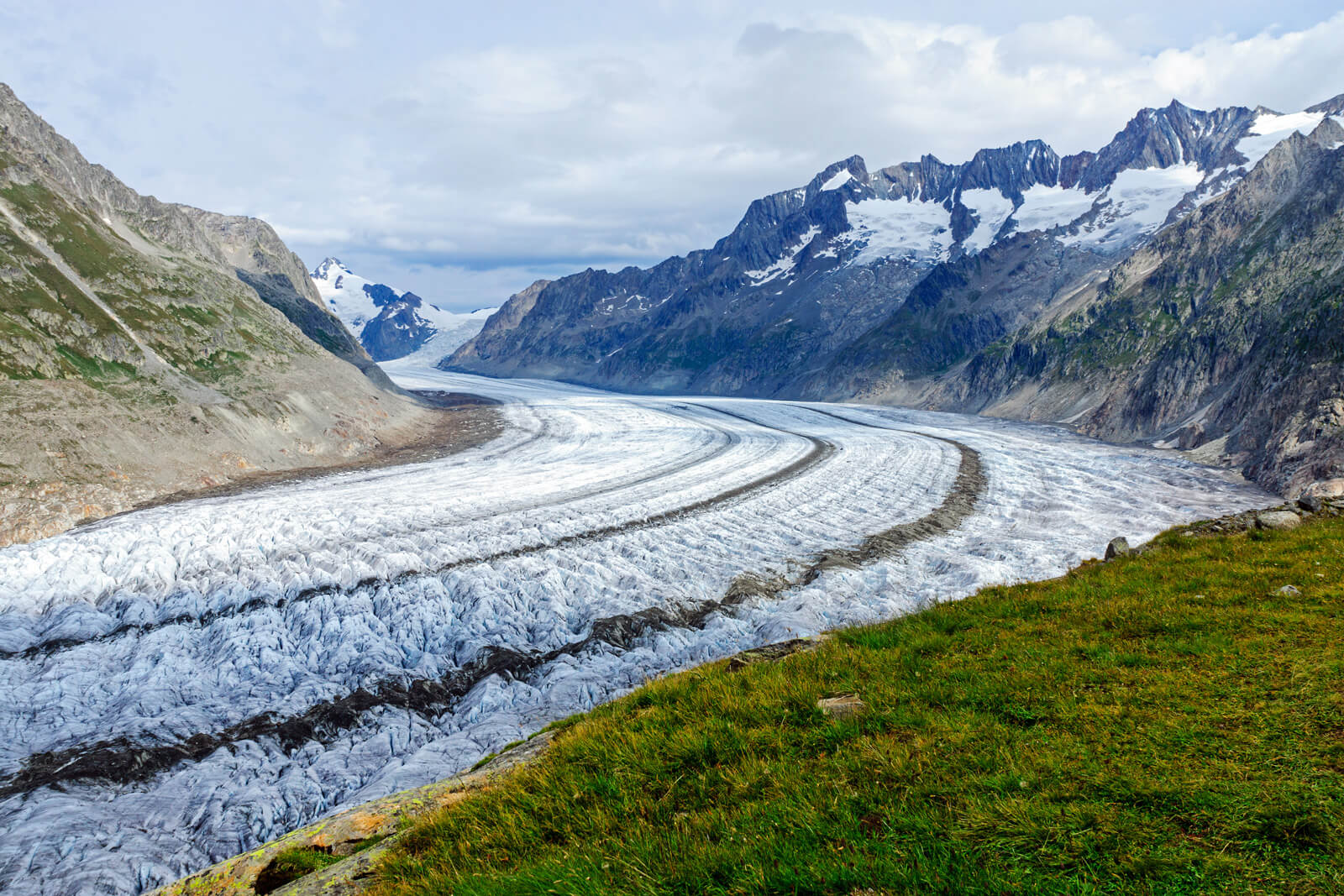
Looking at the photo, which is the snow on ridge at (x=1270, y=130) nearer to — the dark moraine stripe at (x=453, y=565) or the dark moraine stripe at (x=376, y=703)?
the dark moraine stripe at (x=453, y=565)

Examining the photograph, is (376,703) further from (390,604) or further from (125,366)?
(125,366)

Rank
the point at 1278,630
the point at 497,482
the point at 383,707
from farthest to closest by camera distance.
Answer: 1. the point at 497,482
2. the point at 383,707
3. the point at 1278,630

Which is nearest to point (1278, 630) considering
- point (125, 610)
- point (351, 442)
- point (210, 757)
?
point (210, 757)

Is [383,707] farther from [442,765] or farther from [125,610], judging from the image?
[125,610]

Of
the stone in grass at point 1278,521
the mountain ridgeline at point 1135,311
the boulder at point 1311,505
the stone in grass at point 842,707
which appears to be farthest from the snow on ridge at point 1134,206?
the stone in grass at point 842,707

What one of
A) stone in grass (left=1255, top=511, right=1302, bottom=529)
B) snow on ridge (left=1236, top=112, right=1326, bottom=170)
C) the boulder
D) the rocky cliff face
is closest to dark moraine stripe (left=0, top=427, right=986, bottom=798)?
stone in grass (left=1255, top=511, right=1302, bottom=529)

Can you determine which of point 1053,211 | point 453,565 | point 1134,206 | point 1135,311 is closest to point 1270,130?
point 1134,206
